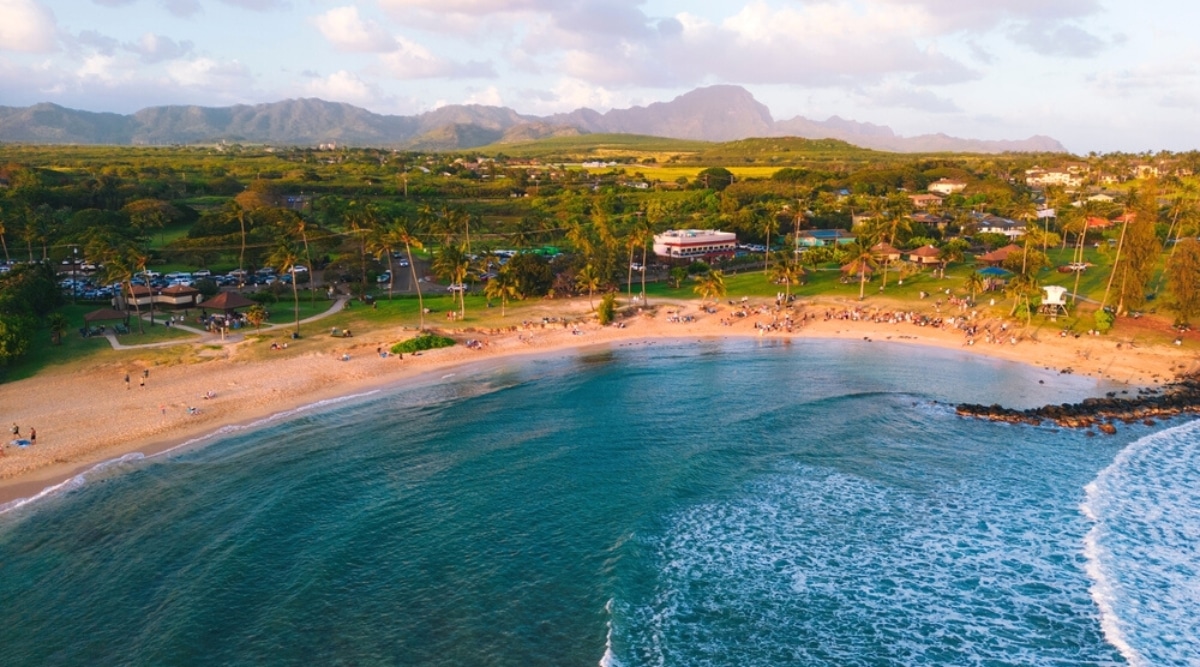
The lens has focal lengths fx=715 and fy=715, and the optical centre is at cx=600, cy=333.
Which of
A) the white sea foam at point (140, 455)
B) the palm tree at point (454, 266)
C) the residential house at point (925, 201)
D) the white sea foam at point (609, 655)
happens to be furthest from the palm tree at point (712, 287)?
the residential house at point (925, 201)

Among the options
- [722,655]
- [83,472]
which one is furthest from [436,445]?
[722,655]

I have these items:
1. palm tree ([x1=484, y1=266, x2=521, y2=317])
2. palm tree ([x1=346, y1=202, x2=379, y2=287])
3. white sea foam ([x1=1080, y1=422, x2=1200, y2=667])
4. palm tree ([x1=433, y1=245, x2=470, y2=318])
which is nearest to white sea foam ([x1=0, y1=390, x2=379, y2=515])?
palm tree ([x1=433, y1=245, x2=470, y2=318])

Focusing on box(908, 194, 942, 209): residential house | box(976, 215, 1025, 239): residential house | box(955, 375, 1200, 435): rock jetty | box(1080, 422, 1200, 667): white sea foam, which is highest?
box(908, 194, 942, 209): residential house

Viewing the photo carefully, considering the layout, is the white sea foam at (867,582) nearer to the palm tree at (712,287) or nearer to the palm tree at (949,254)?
the palm tree at (712,287)

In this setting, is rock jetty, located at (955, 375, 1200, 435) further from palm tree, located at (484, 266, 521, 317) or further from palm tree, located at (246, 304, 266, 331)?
palm tree, located at (246, 304, 266, 331)

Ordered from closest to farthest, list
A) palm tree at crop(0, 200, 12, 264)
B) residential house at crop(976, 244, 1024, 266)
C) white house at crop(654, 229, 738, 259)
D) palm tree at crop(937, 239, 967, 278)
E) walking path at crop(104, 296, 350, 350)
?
walking path at crop(104, 296, 350, 350) < palm tree at crop(0, 200, 12, 264) < residential house at crop(976, 244, 1024, 266) < palm tree at crop(937, 239, 967, 278) < white house at crop(654, 229, 738, 259)

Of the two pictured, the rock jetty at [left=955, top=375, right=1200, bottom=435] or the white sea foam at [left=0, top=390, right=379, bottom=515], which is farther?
the rock jetty at [left=955, top=375, right=1200, bottom=435]

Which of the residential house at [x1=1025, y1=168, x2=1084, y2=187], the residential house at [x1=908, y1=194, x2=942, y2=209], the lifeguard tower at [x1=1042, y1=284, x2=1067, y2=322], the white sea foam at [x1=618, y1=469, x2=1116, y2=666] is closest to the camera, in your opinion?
the white sea foam at [x1=618, y1=469, x2=1116, y2=666]

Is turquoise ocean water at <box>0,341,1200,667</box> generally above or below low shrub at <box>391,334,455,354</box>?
below
